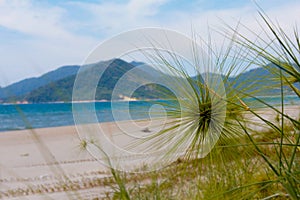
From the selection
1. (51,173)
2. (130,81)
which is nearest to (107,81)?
(130,81)

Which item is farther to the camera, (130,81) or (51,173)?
(51,173)

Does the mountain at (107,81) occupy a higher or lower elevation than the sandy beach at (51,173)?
higher

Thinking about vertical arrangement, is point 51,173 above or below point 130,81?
below

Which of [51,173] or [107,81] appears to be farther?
[51,173]

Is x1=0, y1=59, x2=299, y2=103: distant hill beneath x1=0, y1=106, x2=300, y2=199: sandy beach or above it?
above

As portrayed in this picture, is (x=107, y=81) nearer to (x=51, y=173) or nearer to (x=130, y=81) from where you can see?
(x=130, y=81)

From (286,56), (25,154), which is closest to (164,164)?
(286,56)

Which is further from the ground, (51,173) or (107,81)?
(107,81)

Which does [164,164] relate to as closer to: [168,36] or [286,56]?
[168,36]

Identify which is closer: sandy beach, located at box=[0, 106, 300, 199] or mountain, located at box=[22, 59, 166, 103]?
mountain, located at box=[22, 59, 166, 103]

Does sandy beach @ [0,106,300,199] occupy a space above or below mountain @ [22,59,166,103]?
below

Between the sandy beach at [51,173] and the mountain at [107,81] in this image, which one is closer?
the mountain at [107,81]
